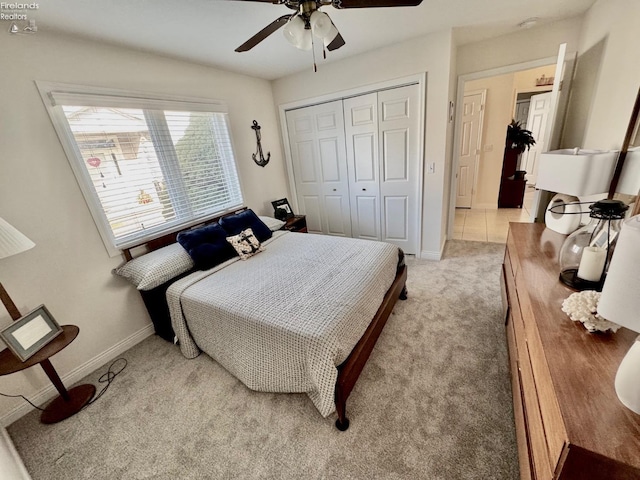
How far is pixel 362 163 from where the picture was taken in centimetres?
333

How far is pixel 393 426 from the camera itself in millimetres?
1393

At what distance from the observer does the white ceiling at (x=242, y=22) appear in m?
1.63

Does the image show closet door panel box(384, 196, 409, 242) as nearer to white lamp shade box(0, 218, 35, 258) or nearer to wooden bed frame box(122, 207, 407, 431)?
wooden bed frame box(122, 207, 407, 431)

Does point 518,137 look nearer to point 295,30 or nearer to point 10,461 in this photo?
point 295,30

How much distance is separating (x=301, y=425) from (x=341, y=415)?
250mm

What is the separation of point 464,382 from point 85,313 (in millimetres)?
2740

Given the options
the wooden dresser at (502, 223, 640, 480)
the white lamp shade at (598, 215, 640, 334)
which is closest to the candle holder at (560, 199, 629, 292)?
the wooden dresser at (502, 223, 640, 480)

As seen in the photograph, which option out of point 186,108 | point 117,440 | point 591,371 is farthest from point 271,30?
point 117,440

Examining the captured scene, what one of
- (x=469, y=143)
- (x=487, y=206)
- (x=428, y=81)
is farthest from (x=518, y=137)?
(x=428, y=81)

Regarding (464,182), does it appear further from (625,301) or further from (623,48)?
(625,301)

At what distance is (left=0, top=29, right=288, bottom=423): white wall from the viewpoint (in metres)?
1.62

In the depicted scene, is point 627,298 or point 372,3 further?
point 372,3

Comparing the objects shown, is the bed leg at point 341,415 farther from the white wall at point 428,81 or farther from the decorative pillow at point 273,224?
the white wall at point 428,81

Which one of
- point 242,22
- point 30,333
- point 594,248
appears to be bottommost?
point 30,333
